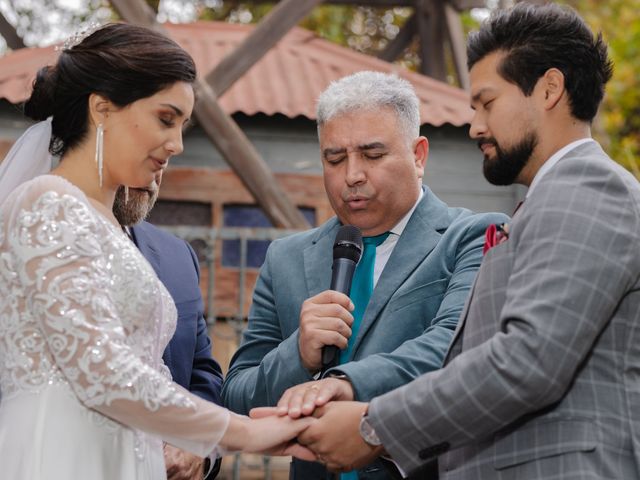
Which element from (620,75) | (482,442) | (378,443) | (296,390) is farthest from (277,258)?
(620,75)

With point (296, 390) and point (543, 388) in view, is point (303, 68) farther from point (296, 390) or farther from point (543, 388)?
point (543, 388)

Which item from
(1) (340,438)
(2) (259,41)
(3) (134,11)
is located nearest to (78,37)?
(1) (340,438)

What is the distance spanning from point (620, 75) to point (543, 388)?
13.9 m

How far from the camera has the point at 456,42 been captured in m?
9.80

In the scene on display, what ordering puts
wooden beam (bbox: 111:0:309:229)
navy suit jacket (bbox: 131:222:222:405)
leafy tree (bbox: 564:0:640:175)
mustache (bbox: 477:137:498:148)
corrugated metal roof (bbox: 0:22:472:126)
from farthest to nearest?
leafy tree (bbox: 564:0:640:175)
corrugated metal roof (bbox: 0:22:472:126)
wooden beam (bbox: 111:0:309:229)
navy suit jacket (bbox: 131:222:222:405)
mustache (bbox: 477:137:498:148)

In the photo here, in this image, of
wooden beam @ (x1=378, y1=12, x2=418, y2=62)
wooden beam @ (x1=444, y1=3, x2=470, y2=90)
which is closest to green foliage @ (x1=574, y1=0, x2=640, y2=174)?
wooden beam @ (x1=378, y1=12, x2=418, y2=62)

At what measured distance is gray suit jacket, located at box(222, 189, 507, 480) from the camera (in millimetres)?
3232

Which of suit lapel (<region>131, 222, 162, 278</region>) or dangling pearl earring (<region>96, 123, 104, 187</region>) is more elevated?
dangling pearl earring (<region>96, 123, 104, 187</region>)

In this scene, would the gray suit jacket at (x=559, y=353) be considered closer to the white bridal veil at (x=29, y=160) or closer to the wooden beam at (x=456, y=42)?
the white bridal veil at (x=29, y=160)

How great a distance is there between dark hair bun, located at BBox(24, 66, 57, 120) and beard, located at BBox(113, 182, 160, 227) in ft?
1.48

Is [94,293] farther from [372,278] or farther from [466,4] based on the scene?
[466,4]

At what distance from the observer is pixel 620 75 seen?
51.1ft

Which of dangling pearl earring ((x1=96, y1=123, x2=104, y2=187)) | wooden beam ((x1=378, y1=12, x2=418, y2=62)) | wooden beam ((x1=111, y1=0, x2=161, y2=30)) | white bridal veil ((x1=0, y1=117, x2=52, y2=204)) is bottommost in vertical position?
wooden beam ((x1=378, y1=12, x2=418, y2=62))

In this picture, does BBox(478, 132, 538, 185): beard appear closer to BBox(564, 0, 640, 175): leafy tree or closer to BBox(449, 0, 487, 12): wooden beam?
BBox(449, 0, 487, 12): wooden beam
